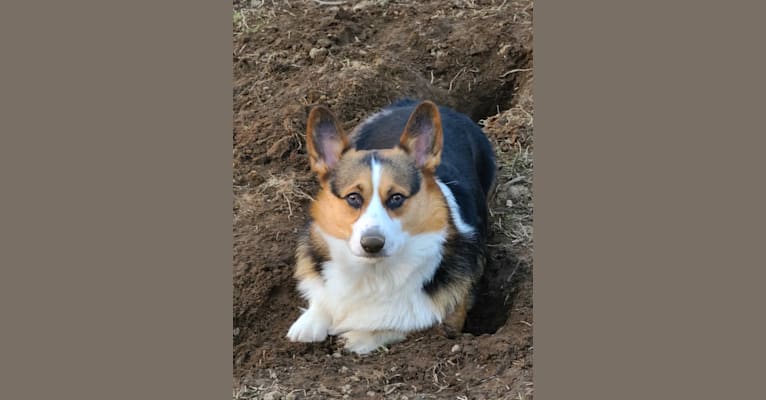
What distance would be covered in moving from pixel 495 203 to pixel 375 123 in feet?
4.14

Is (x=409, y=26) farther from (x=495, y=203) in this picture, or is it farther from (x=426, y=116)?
(x=426, y=116)

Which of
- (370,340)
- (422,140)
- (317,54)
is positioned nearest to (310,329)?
(370,340)

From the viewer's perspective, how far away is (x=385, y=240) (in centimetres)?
686

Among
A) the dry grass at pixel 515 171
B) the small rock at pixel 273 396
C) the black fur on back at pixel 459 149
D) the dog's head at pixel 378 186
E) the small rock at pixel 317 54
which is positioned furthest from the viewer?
the small rock at pixel 317 54

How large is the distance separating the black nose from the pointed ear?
29.0 inches

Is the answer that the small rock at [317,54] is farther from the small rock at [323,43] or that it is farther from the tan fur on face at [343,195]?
the tan fur on face at [343,195]

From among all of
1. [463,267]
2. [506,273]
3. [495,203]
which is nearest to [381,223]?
[463,267]

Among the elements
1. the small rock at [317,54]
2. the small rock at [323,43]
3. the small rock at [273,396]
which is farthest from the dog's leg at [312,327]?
the small rock at [323,43]

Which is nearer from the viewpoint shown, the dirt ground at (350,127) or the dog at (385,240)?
the dog at (385,240)

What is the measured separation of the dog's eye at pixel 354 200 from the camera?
7.01m

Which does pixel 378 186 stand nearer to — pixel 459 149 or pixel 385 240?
pixel 385 240

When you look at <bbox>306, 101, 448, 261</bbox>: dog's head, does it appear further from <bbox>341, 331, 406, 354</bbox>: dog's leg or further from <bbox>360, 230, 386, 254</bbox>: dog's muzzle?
<bbox>341, 331, 406, 354</bbox>: dog's leg

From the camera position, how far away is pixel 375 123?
8594 mm

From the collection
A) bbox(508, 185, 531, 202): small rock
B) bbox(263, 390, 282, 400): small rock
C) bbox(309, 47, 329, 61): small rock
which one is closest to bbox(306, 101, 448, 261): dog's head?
Result: bbox(263, 390, 282, 400): small rock
